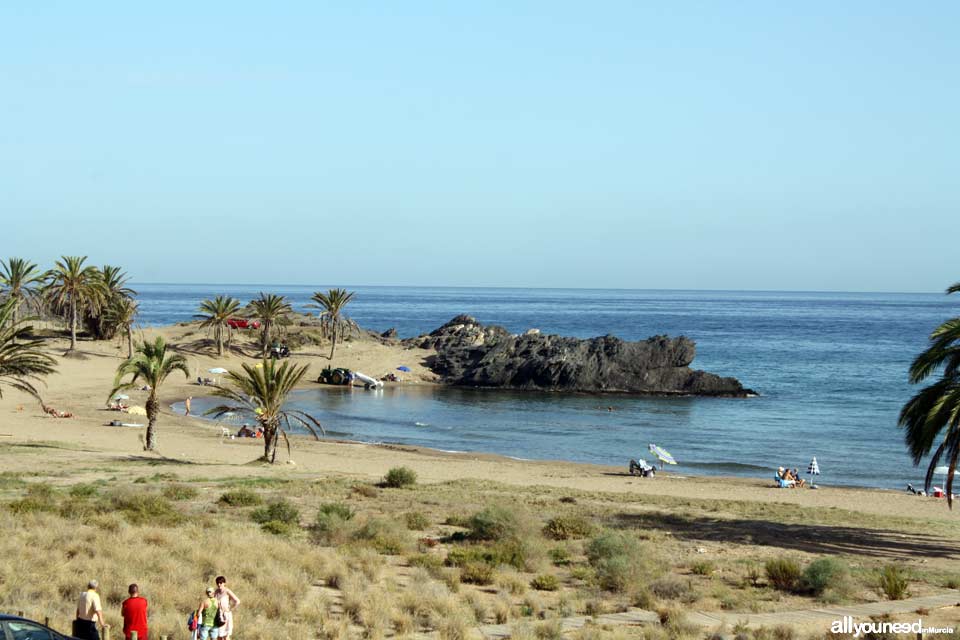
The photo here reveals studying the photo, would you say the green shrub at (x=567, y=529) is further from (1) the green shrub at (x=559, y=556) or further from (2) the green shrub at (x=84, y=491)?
(2) the green shrub at (x=84, y=491)

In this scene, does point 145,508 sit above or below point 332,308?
below

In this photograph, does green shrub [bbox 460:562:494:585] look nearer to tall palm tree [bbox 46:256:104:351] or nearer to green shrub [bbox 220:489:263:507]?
green shrub [bbox 220:489:263:507]

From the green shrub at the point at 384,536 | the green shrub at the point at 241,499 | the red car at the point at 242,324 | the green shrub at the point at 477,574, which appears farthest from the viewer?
the red car at the point at 242,324

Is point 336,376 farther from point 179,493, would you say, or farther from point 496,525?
point 496,525

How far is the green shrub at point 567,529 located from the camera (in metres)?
21.8

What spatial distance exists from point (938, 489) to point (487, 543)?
23131mm

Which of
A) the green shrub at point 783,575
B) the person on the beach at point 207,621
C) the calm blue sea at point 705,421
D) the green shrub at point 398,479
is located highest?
the person on the beach at point 207,621

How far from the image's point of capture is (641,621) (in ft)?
47.8

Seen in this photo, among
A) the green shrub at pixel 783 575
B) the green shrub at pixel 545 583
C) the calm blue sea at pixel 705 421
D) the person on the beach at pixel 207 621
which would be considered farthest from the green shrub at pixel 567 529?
the calm blue sea at pixel 705 421

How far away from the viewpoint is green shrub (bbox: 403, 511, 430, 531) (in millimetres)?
22188

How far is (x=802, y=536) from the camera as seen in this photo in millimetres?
23609

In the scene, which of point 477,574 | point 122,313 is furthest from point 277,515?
point 122,313

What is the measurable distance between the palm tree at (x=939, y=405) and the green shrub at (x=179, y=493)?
18062mm

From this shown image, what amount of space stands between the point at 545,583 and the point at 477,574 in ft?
4.13
